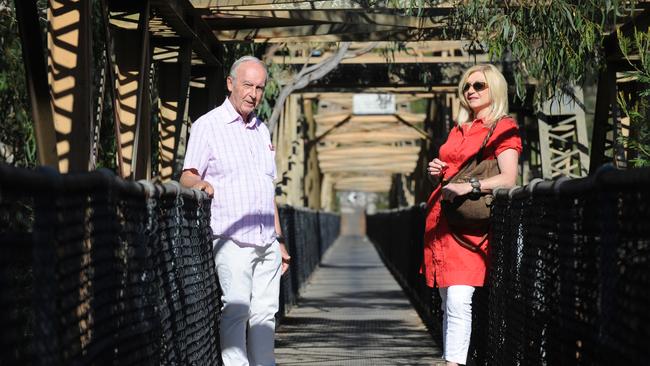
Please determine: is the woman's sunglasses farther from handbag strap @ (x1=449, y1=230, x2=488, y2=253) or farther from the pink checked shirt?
the pink checked shirt

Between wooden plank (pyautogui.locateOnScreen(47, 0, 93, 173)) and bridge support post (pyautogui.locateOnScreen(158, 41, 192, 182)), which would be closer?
wooden plank (pyautogui.locateOnScreen(47, 0, 93, 173))

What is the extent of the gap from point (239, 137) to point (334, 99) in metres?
29.3

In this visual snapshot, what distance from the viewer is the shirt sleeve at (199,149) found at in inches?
262

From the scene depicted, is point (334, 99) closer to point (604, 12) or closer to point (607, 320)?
Result: point (604, 12)

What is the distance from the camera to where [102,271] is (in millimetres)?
4355

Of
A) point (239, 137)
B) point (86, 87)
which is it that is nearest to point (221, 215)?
A: point (239, 137)

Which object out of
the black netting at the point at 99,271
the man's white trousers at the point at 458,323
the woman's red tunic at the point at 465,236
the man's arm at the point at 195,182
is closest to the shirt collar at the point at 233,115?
the man's arm at the point at 195,182

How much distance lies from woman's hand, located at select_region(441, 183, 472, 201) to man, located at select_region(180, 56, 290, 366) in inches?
32.8

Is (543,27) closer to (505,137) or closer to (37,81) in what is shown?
(505,137)

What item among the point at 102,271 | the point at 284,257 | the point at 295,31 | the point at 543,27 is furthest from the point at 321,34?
the point at 102,271

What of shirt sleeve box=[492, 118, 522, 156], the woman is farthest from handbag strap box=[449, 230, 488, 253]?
shirt sleeve box=[492, 118, 522, 156]

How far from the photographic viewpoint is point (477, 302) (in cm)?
782

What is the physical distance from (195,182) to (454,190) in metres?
1.20

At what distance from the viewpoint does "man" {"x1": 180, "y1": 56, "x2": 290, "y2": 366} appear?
21.8 ft
